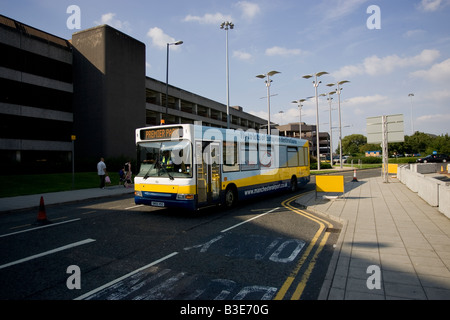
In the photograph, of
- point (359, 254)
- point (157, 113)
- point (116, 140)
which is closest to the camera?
point (359, 254)

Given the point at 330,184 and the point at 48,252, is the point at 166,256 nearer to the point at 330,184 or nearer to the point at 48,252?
the point at 48,252

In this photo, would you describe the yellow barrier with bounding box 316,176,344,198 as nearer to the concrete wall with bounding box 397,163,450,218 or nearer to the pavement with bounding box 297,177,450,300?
the pavement with bounding box 297,177,450,300

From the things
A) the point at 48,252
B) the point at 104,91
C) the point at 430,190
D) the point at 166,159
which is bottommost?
the point at 48,252

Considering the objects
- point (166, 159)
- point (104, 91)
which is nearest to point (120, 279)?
point (166, 159)

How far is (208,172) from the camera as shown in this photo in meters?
9.62

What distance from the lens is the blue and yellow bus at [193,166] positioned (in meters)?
9.01

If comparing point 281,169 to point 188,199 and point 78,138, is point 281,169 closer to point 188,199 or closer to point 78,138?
point 188,199

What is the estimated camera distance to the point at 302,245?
6453 mm

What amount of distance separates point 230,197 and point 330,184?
481cm

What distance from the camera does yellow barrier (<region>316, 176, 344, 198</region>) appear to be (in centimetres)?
1232

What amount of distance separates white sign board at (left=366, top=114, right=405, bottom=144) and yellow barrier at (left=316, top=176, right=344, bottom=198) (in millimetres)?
8904

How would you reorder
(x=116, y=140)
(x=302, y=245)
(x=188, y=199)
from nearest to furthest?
(x=302, y=245)
(x=188, y=199)
(x=116, y=140)
